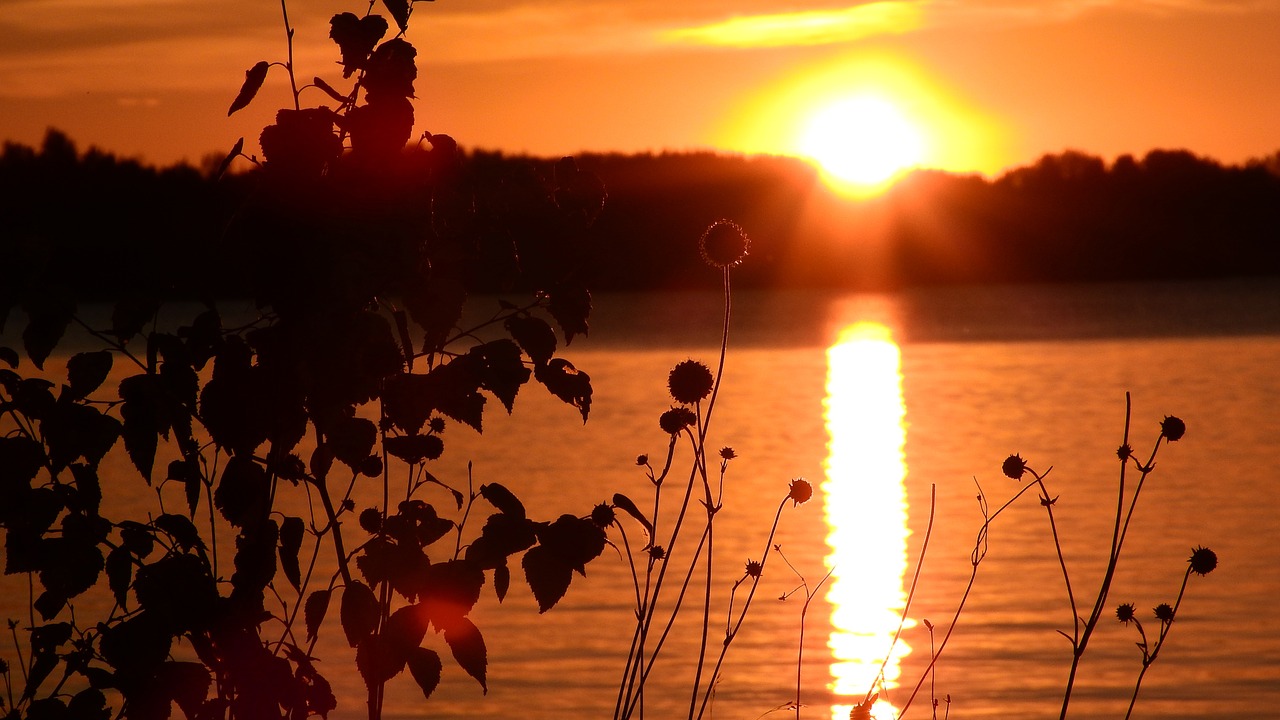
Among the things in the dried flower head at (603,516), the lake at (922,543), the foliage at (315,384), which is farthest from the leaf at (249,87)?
the lake at (922,543)

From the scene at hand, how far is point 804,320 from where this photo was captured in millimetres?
86688

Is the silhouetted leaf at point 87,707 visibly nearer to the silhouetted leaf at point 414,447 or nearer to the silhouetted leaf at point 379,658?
the silhouetted leaf at point 379,658

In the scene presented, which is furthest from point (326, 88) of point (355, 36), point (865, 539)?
point (865, 539)

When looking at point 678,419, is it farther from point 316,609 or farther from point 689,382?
point 316,609

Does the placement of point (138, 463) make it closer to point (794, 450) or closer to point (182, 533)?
point (182, 533)

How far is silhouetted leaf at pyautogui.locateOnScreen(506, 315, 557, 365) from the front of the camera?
2.50 meters

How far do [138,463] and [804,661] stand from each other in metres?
7.17

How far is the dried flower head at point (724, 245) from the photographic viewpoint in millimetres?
3287

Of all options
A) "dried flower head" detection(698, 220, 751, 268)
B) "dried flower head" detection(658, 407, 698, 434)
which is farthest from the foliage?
"dried flower head" detection(698, 220, 751, 268)

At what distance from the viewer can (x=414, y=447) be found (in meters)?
2.63

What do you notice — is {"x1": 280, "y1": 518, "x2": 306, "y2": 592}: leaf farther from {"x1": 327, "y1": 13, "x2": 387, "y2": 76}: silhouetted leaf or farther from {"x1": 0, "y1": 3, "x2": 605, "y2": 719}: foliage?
{"x1": 327, "y1": 13, "x2": 387, "y2": 76}: silhouetted leaf

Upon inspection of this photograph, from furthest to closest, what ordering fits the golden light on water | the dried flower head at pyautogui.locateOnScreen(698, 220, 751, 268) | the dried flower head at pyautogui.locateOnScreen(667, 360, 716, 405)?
1. the golden light on water
2. the dried flower head at pyautogui.locateOnScreen(698, 220, 751, 268)
3. the dried flower head at pyautogui.locateOnScreen(667, 360, 716, 405)

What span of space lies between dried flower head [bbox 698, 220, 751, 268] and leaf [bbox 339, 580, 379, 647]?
42.2 inches

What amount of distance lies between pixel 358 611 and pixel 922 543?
12.9 metres
